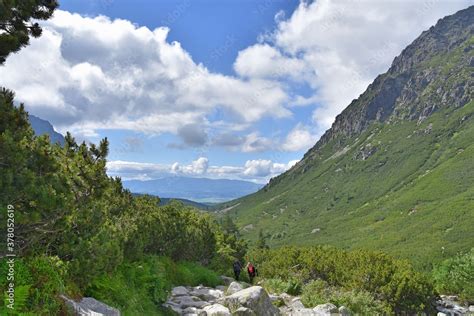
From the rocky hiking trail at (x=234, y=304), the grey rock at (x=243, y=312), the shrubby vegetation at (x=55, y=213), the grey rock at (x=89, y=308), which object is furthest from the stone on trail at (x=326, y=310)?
the grey rock at (x=89, y=308)

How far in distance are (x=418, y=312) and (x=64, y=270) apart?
49.9 meters

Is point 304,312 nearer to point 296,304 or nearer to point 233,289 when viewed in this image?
point 296,304

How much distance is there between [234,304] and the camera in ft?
63.7

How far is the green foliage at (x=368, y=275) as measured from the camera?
164ft

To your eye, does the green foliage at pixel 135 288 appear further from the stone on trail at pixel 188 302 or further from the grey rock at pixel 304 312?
the grey rock at pixel 304 312

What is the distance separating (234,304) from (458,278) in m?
66.5

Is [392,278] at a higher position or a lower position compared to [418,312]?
higher

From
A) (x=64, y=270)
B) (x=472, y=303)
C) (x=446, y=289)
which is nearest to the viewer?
(x=64, y=270)

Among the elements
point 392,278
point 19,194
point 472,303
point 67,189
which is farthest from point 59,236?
point 472,303

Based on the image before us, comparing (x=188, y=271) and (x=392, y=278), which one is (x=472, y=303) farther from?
(x=188, y=271)

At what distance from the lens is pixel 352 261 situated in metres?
54.7

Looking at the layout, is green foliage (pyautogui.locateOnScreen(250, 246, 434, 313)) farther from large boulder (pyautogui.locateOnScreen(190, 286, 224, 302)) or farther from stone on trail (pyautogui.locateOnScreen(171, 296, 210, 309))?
stone on trail (pyautogui.locateOnScreen(171, 296, 210, 309))

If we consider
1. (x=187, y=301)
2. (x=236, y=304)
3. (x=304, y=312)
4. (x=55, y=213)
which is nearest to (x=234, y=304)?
(x=236, y=304)

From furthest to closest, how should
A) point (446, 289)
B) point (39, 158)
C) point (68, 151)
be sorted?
1. point (446, 289)
2. point (68, 151)
3. point (39, 158)
